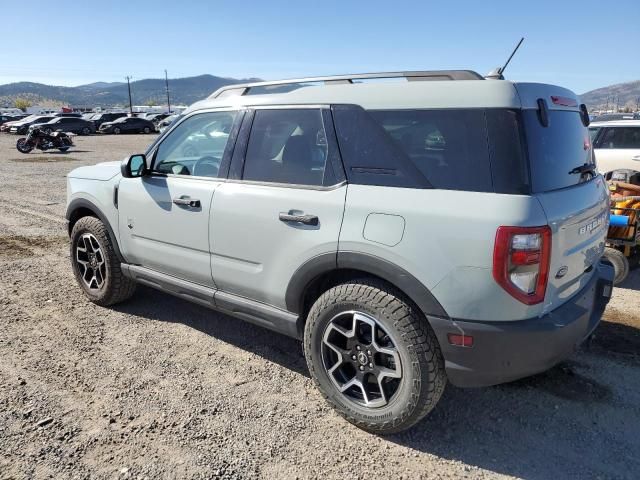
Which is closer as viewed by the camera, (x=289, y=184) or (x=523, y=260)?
(x=523, y=260)

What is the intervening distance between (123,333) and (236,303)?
1.30 m

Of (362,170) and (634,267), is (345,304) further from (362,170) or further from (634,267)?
(634,267)

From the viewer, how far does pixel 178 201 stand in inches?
142

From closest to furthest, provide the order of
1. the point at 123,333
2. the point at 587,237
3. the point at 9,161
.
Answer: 1. the point at 587,237
2. the point at 123,333
3. the point at 9,161

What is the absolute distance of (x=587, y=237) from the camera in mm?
2766

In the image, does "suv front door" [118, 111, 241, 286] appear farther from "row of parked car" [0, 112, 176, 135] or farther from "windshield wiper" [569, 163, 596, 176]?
"row of parked car" [0, 112, 176, 135]

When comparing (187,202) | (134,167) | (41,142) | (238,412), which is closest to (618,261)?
(238,412)

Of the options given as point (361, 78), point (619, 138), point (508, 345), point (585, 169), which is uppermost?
point (361, 78)

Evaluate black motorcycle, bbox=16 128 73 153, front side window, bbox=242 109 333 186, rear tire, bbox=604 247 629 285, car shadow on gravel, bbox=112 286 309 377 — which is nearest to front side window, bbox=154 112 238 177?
front side window, bbox=242 109 333 186

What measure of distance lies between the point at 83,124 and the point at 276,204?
38.1m

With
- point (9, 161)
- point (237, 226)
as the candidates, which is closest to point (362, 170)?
point (237, 226)

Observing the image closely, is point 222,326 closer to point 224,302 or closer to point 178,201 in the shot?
point 224,302

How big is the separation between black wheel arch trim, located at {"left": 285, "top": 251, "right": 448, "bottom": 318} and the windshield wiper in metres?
1.10

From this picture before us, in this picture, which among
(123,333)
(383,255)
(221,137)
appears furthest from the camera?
(123,333)
